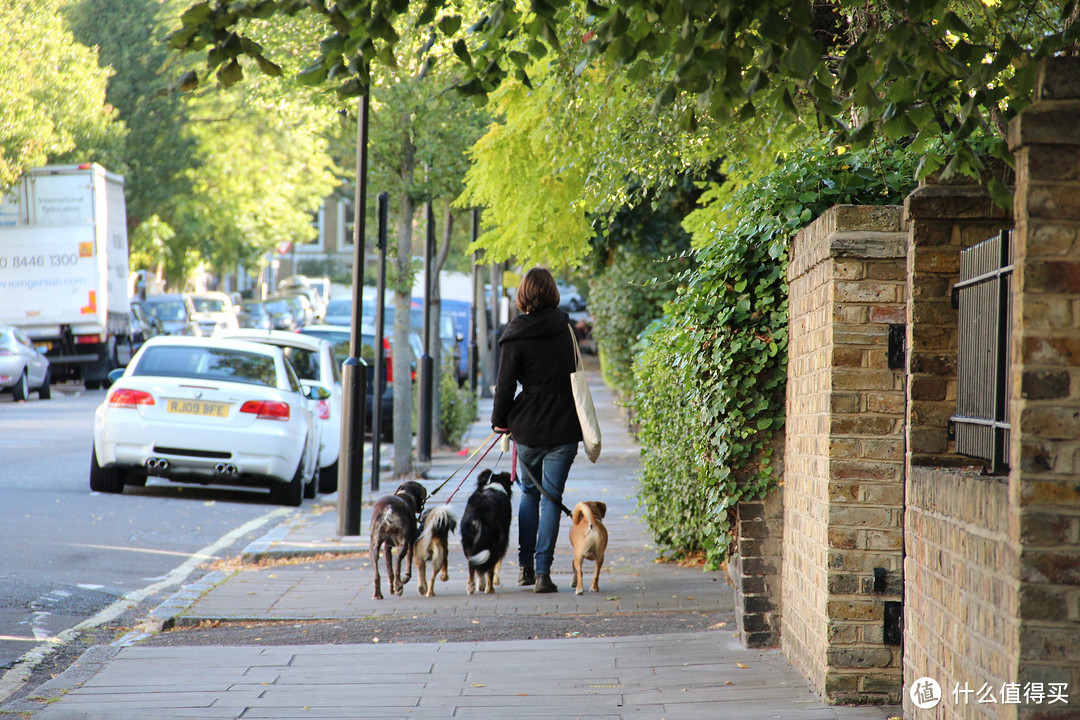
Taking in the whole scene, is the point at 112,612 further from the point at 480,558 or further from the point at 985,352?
the point at 985,352

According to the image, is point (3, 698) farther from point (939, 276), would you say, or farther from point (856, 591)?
point (939, 276)

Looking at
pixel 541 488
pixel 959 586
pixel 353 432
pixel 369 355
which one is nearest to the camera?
pixel 959 586

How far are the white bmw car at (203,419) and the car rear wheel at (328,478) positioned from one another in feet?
6.10

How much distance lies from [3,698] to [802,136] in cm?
556

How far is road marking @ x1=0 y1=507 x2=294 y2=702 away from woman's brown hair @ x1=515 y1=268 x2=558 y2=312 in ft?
10.1

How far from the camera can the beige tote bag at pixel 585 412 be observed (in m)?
7.57

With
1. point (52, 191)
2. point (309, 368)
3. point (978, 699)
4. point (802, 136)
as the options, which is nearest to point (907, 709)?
point (978, 699)

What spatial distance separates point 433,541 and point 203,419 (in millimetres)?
5269

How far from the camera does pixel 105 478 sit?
12.5 metres

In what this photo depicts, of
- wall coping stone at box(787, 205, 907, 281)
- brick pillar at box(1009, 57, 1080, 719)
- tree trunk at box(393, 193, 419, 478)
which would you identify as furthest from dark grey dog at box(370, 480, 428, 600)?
tree trunk at box(393, 193, 419, 478)

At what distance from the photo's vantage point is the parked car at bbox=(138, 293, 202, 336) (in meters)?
38.2

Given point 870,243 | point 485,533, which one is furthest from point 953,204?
point 485,533

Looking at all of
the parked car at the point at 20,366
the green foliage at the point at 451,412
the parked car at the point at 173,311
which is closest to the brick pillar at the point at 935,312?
the green foliage at the point at 451,412

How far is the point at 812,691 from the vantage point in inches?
199
